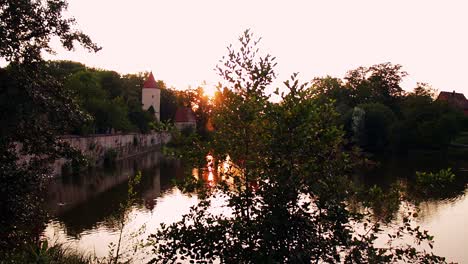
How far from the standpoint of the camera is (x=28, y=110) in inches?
346

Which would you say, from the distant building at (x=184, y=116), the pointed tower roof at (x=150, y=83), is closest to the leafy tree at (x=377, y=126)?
the distant building at (x=184, y=116)

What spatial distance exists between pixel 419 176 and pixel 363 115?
5417 cm

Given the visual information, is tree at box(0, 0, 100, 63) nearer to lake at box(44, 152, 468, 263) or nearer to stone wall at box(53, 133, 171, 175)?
lake at box(44, 152, 468, 263)

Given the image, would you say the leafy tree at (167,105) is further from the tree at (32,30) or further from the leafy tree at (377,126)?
the tree at (32,30)

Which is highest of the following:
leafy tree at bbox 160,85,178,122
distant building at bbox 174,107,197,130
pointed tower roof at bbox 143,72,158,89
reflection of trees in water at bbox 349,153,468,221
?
pointed tower roof at bbox 143,72,158,89

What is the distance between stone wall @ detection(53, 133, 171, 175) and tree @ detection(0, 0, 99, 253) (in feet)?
56.1

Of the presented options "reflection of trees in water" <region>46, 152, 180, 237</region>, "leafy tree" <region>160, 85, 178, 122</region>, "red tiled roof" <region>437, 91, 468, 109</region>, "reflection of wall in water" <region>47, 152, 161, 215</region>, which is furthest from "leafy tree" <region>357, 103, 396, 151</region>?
Answer: "leafy tree" <region>160, 85, 178, 122</region>

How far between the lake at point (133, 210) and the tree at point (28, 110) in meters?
1.93

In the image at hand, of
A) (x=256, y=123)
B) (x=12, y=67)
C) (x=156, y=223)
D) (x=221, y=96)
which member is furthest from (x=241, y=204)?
(x=156, y=223)

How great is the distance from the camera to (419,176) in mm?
4332

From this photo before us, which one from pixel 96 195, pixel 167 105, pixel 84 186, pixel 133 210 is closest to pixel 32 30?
pixel 133 210

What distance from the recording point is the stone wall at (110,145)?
113ft

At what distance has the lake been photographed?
16.0 m

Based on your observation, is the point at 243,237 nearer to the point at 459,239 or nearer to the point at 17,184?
the point at 17,184
